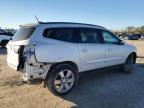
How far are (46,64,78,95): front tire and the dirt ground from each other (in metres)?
0.19

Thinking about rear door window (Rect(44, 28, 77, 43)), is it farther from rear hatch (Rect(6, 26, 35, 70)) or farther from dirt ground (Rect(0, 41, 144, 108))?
dirt ground (Rect(0, 41, 144, 108))

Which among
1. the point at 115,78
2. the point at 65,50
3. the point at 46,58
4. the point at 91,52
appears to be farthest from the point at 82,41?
the point at 115,78

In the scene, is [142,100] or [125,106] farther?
[142,100]

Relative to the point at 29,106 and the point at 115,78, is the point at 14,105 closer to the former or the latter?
the point at 29,106

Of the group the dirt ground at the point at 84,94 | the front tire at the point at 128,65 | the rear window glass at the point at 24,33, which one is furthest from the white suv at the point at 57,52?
the front tire at the point at 128,65

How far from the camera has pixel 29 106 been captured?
511cm

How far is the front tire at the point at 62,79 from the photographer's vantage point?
557 centimetres

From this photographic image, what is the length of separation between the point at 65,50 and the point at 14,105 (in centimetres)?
185

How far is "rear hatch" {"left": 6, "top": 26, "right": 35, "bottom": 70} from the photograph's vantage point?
5.47 m

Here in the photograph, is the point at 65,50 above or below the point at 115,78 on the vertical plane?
above

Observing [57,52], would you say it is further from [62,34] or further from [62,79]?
[62,79]

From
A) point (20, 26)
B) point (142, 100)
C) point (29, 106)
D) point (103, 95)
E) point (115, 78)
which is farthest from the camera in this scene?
point (115, 78)

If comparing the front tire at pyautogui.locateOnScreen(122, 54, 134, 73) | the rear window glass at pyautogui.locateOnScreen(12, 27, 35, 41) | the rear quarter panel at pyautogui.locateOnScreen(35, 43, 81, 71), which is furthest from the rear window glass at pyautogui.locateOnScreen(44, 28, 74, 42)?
the front tire at pyautogui.locateOnScreen(122, 54, 134, 73)

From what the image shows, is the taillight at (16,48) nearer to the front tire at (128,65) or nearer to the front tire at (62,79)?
the front tire at (62,79)
